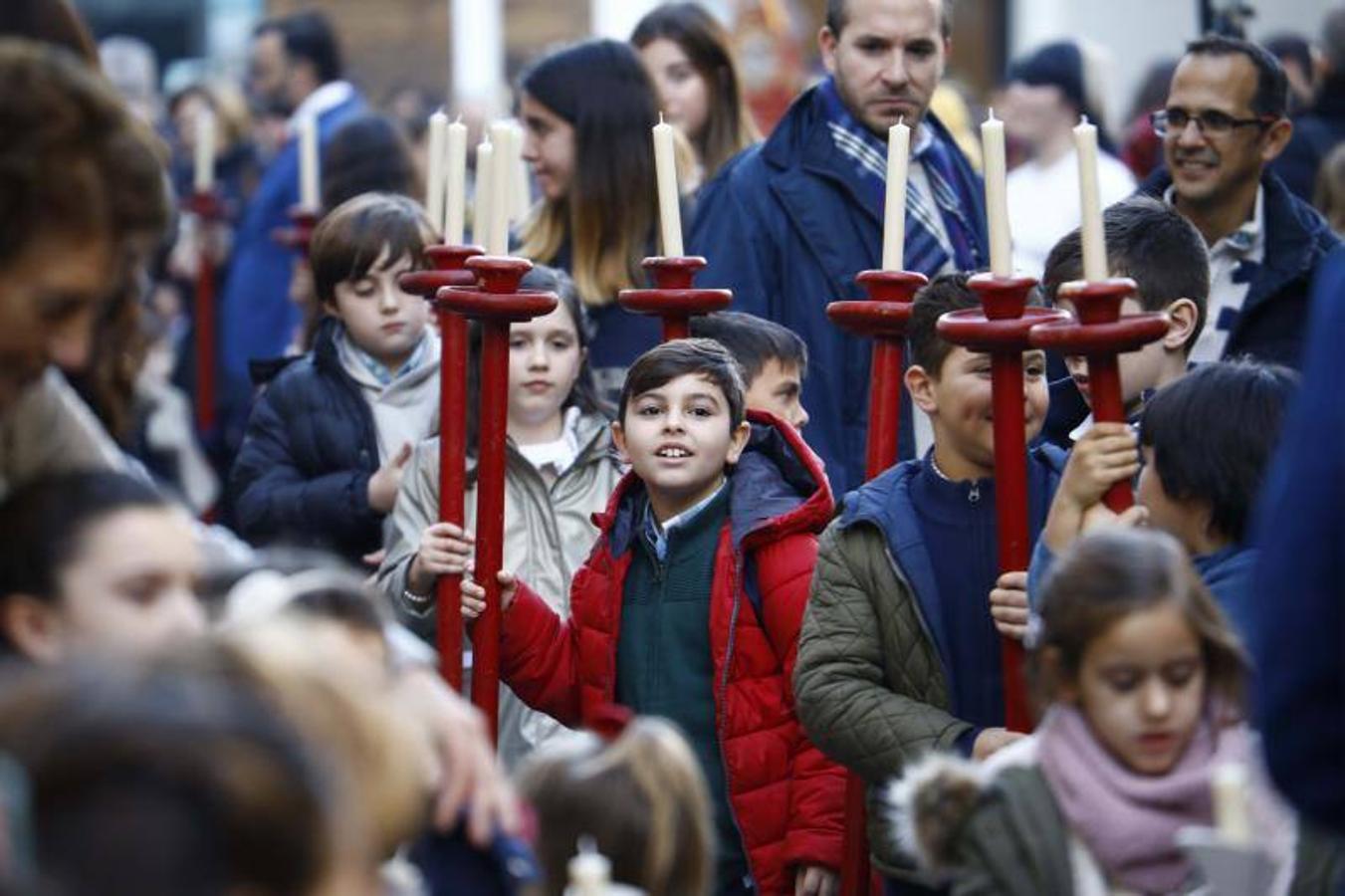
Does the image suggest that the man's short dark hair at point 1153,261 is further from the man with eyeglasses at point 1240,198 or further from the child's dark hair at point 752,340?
the man with eyeglasses at point 1240,198

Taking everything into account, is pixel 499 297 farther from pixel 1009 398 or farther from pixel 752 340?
pixel 1009 398

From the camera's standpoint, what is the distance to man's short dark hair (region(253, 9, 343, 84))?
1184 cm

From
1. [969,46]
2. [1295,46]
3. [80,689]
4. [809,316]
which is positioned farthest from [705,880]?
[969,46]

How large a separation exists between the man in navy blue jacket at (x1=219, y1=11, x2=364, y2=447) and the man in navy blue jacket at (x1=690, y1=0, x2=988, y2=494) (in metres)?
3.72

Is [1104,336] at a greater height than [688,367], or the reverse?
[1104,336]

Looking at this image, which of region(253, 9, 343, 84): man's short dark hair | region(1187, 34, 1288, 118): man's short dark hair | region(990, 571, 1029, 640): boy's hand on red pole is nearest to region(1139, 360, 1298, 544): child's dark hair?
region(990, 571, 1029, 640): boy's hand on red pole

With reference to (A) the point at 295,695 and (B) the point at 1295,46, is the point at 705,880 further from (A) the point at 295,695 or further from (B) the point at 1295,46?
(B) the point at 1295,46

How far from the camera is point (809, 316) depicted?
6.60 m

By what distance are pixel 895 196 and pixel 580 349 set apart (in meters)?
1.31

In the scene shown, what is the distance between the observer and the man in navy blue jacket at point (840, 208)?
21.5ft

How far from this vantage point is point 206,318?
38.8ft

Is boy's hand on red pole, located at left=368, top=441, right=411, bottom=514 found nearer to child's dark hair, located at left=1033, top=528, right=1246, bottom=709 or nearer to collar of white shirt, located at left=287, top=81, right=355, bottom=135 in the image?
child's dark hair, located at left=1033, top=528, right=1246, bottom=709

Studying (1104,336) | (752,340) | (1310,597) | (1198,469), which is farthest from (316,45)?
(1310,597)

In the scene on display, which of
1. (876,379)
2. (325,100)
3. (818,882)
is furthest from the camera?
(325,100)
